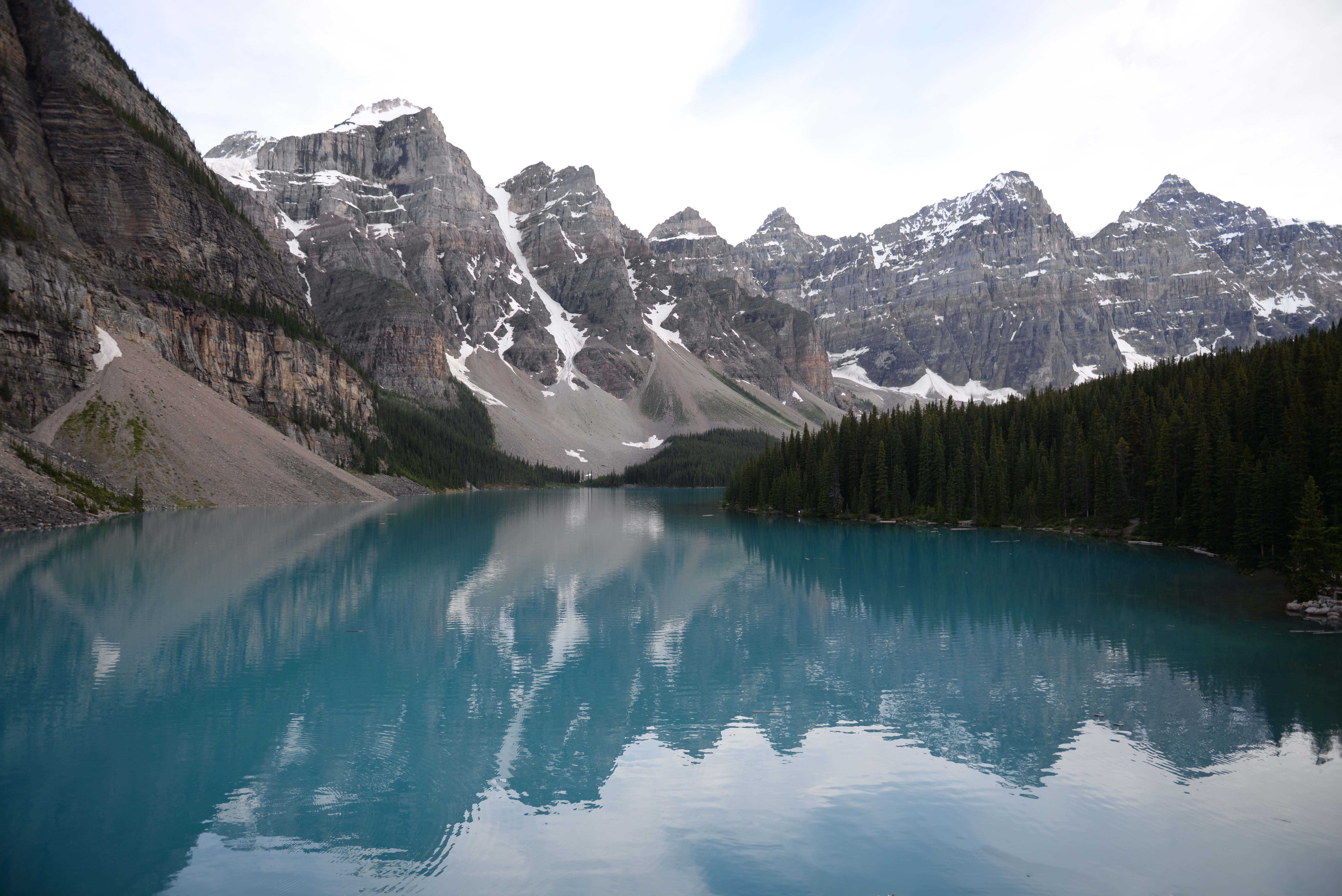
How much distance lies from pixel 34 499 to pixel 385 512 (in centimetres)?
3358

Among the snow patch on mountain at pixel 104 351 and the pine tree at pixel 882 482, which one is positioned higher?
the snow patch on mountain at pixel 104 351

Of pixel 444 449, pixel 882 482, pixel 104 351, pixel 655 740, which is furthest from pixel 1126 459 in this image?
pixel 444 449

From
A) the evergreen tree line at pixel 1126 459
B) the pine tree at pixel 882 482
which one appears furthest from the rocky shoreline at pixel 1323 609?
the pine tree at pixel 882 482

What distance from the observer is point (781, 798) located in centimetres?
1311

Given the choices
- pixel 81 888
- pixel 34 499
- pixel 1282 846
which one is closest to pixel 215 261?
pixel 34 499

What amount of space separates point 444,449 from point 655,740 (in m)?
143

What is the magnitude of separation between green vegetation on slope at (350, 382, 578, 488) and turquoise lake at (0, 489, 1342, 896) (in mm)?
98198

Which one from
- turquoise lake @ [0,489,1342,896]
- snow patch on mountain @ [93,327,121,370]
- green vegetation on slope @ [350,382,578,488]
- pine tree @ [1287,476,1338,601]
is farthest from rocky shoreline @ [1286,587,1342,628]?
green vegetation on slope @ [350,382,578,488]

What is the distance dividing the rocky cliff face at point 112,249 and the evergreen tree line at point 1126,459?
68.8m

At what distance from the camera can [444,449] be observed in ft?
497

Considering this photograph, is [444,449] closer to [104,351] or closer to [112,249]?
[112,249]

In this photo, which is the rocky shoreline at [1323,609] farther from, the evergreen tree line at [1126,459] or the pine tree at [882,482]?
the pine tree at [882,482]

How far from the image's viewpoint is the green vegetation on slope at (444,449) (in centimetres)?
13075

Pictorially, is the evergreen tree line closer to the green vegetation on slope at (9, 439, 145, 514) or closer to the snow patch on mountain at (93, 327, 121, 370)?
the green vegetation on slope at (9, 439, 145, 514)
